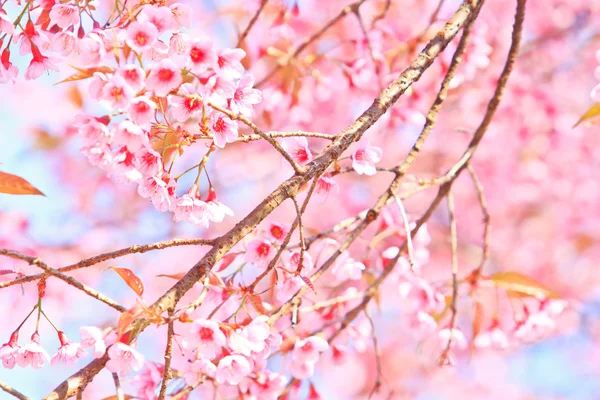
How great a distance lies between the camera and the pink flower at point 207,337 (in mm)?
831

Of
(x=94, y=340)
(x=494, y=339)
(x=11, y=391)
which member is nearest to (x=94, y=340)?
(x=94, y=340)

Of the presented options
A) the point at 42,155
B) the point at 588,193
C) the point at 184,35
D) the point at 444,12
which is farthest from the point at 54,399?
the point at 588,193

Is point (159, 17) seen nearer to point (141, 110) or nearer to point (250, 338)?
point (141, 110)

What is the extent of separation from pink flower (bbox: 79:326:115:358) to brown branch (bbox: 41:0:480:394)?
0.09ft

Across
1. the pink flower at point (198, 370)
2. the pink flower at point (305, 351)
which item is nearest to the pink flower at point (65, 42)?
the pink flower at point (198, 370)

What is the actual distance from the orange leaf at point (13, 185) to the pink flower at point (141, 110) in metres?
0.26

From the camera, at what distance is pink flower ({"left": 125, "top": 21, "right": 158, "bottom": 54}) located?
78 centimetres

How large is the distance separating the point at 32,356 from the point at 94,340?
153 millimetres

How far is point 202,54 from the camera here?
0.80m

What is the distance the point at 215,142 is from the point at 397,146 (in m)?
3.73

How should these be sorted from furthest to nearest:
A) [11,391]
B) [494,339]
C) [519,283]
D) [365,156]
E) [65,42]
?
1. [494,339]
2. [519,283]
3. [365,156]
4. [65,42]
5. [11,391]

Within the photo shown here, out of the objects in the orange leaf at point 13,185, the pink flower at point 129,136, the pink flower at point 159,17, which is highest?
the pink flower at point 159,17

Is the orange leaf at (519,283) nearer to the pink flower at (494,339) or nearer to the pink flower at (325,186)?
the pink flower at (494,339)

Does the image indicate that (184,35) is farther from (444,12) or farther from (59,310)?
(59,310)
